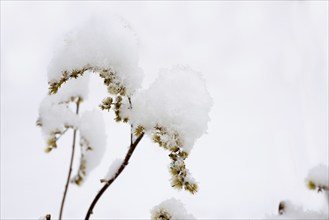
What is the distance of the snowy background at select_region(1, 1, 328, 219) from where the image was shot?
2.87m

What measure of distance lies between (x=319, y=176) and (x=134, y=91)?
0.59 meters

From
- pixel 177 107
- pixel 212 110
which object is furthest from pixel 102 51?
pixel 212 110

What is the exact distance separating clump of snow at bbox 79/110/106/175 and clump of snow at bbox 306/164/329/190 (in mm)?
1001

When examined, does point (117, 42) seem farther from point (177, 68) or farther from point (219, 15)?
point (219, 15)

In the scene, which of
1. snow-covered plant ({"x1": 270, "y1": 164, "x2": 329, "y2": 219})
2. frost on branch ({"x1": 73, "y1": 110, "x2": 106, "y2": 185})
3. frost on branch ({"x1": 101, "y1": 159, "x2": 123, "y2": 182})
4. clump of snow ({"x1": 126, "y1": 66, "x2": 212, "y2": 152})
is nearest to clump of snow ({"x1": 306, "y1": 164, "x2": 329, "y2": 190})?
snow-covered plant ({"x1": 270, "y1": 164, "x2": 329, "y2": 219})

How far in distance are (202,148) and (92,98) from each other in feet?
3.96

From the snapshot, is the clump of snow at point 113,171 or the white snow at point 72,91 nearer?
the clump of snow at point 113,171

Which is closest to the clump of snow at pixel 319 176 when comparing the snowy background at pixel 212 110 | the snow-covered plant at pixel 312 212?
the snow-covered plant at pixel 312 212

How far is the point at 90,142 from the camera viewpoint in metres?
1.76

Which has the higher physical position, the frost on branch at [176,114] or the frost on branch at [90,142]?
the frost on branch at [90,142]

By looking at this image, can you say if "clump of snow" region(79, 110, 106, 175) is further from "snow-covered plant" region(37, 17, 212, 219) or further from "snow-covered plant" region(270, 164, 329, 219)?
"snow-covered plant" region(270, 164, 329, 219)

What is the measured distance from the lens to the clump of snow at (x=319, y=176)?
1.05 meters

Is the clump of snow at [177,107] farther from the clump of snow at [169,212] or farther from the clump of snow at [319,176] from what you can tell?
the clump of snow at [319,176]

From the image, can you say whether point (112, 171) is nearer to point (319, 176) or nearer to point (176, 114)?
point (176, 114)
